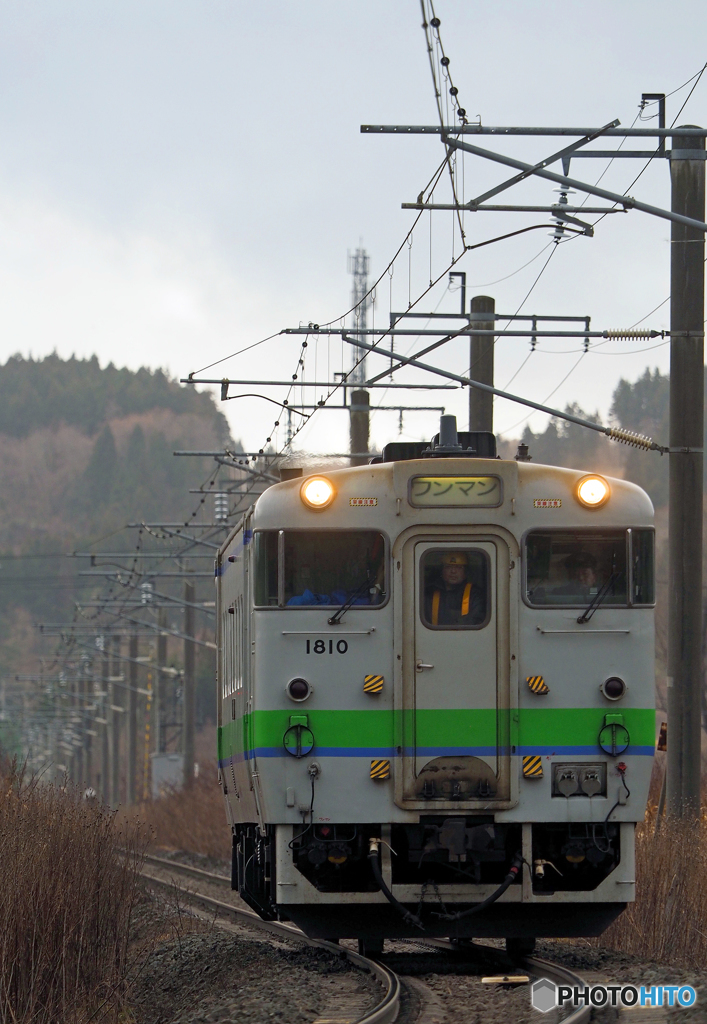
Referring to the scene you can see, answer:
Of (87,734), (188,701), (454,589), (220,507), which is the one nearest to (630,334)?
(454,589)

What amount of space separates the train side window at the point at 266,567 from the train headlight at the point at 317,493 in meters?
0.32

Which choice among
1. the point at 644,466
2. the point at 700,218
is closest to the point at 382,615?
the point at 700,218

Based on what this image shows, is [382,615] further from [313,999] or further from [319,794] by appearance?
[313,999]

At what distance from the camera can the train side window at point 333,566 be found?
37.6ft

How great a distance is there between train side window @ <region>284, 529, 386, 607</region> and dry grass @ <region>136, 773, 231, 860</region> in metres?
21.4

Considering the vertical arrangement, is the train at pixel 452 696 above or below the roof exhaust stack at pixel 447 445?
below

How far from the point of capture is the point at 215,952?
1338cm

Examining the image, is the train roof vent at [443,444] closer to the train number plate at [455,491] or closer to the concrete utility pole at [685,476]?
the train number plate at [455,491]

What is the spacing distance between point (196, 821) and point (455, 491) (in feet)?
83.8

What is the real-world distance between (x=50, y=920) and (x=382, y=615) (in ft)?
10.2

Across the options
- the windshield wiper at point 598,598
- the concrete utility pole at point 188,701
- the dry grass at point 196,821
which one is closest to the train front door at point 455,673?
the windshield wiper at point 598,598

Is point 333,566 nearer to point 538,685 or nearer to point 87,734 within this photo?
point 538,685

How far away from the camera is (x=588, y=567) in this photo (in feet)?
37.7

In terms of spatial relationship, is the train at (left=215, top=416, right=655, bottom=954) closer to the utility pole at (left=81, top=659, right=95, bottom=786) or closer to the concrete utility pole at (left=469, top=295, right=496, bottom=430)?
the concrete utility pole at (left=469, top=295, right=496, bottom=430)
